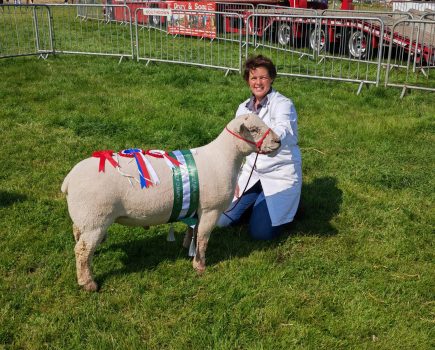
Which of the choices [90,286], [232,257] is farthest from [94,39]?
[90,286]

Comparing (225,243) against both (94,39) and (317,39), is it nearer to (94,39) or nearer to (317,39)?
(317,39)

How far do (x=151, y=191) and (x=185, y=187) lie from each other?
0.29 meters

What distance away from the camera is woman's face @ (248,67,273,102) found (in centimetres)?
456

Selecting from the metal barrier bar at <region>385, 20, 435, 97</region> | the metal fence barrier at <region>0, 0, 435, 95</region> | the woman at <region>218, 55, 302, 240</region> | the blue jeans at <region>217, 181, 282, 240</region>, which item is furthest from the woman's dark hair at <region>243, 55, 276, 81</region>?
the metal barrier bar at <region>385, 20, 435, 97</region>

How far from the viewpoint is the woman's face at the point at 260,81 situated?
15.0ft

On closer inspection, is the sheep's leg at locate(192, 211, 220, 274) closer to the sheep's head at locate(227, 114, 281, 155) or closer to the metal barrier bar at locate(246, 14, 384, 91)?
the sheep's head at locate(227, 114, 281, 155)

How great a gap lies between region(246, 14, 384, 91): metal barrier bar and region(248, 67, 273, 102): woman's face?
6.20 metres

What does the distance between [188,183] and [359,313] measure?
67.6 inches

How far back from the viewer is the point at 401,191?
5875mm

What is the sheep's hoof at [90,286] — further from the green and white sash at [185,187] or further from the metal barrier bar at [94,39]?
the metal barrier bar at [94,39]

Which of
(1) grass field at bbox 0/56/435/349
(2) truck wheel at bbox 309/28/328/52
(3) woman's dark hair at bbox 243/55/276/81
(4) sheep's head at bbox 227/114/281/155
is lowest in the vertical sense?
(1) grass field at bbox 0/56/435/349

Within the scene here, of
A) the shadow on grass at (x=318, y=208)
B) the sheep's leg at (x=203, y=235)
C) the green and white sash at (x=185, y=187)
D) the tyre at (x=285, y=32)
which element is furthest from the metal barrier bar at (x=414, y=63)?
the green and white sash at (x=185, y=187)

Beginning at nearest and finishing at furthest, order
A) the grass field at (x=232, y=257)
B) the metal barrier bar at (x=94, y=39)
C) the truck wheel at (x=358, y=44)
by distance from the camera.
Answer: the grass field at (x=232, y=257), the metal barrier bar at (x=94, y=39), the truck wheel at (x=358, y=44)

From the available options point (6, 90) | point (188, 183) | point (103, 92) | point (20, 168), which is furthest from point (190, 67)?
point (188, 183)
